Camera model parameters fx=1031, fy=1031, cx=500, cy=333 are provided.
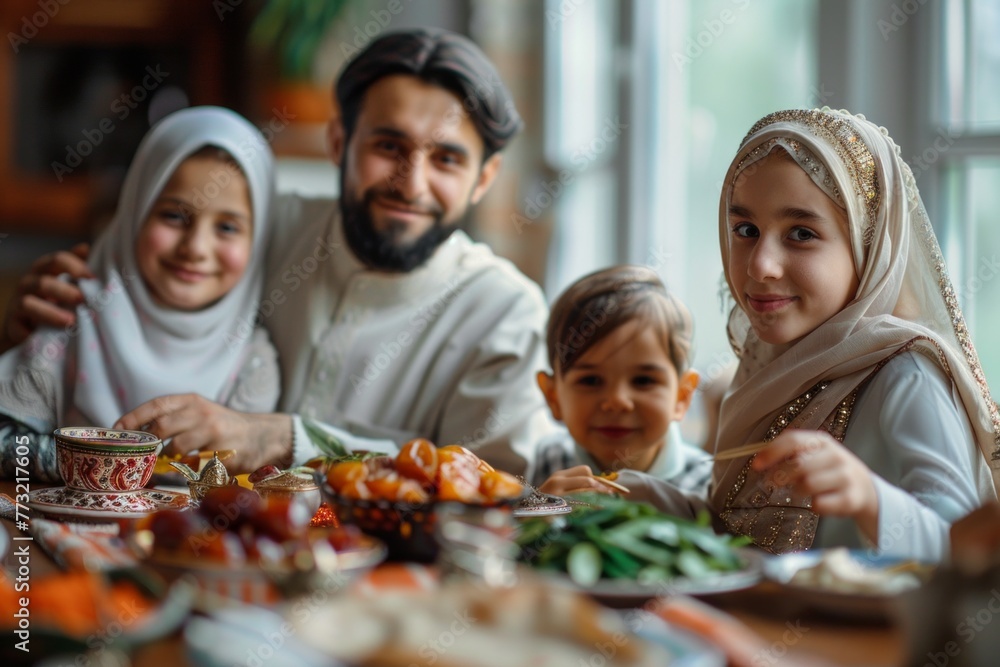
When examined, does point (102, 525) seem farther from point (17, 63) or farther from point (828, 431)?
point (17, 63)

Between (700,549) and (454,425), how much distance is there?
1.15 metres

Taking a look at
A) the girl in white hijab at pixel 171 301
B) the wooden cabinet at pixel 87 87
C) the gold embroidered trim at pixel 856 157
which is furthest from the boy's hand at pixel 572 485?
the wooden cabinet at pixel 87 87

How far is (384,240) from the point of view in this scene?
224cm

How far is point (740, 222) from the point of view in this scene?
1562 millimetres

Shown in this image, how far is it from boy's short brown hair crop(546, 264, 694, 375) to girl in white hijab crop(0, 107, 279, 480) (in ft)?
2.27

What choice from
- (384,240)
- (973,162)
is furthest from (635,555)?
(973,162)

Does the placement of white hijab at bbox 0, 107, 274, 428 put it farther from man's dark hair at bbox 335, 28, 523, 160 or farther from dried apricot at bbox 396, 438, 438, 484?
dried apricot at bbox 396, 438, 438, 484

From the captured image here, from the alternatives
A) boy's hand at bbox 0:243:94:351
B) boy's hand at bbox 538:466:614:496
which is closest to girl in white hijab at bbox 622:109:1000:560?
boy's hand at bbox 538:466:614:496

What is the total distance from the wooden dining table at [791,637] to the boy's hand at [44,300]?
1102mm

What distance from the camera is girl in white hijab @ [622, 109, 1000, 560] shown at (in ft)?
4.50

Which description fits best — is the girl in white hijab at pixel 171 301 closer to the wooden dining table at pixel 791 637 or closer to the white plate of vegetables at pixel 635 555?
the wooden dining table at pixel 791 637

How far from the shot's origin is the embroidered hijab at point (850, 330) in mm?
1416

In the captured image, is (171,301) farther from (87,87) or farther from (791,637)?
(87,87)

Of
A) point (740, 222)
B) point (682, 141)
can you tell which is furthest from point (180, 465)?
point (682, 141)
